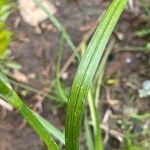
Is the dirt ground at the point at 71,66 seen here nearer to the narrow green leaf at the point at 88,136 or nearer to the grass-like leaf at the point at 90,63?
the narrow green leaf at the point at 88,136

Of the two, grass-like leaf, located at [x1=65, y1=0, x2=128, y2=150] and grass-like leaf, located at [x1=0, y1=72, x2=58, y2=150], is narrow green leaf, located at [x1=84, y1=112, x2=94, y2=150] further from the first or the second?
grass-like leaf, located at [x1=65, y1=0, x2=128, y2=150]

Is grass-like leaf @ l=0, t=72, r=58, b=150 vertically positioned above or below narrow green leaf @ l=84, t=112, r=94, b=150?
above

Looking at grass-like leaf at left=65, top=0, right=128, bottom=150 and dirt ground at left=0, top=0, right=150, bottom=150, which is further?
dirt ground at left=0, top=0, right=150, bottom=150

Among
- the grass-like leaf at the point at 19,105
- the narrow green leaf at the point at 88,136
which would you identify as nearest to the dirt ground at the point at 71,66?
the narrow green leaf at the point at 88,136

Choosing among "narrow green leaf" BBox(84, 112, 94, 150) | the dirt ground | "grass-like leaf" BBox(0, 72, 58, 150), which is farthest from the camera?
the dirt ground

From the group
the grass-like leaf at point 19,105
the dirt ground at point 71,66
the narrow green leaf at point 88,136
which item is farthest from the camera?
the dirt ground at point 71,66

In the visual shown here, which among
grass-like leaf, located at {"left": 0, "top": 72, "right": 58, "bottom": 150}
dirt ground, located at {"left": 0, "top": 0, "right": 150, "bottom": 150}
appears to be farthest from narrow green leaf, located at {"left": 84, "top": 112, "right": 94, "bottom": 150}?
grass-like leaf, located at {"left": 0, "top": 72, "right": 58, "bottom": 150}

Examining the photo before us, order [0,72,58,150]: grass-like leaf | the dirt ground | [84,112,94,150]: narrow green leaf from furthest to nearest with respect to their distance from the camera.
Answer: the dirt ground < [84,112,94,150]: narrow green leaf < [0,72,58,150]: grass-like leaf

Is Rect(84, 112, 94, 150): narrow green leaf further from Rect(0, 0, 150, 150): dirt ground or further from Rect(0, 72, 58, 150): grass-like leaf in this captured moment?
Rect(0, 72, 58, 150): grass-like leaf

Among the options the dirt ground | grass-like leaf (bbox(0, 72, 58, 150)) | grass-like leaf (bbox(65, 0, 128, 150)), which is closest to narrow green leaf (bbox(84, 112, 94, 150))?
Answer: the dirt ground

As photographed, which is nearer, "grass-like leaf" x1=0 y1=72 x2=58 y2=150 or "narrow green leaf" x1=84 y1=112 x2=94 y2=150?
"grass-like leaf" x1=0 y1=72 x2=58 y2=150
